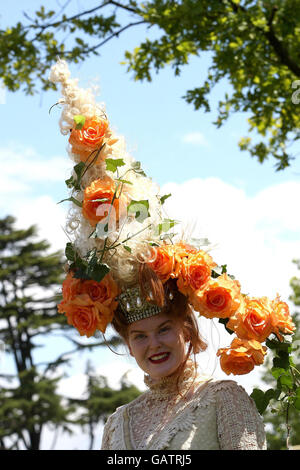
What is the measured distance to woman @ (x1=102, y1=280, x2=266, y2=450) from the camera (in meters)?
2.14

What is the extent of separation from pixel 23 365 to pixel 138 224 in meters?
21.7

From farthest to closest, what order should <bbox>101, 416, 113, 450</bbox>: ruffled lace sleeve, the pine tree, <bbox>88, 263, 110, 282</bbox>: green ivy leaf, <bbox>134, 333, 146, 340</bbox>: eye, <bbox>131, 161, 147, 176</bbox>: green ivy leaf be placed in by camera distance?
the pine tree < <bbox>101, 416, 113, 450</bbox>: ruffled lace sleeve < <bbox>131, 161, 147, 176</bbox>: green ivy leaf < <bbox>134, 333, 146, 340</bbox>: eye < <bbox>88, 263, 110, 282</bbox>: green ivy leaf

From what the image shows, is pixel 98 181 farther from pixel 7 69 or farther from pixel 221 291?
pixel 7 69

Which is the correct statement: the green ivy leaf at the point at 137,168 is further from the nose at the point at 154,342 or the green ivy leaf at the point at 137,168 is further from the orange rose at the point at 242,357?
the orange rose at the point at 242,357

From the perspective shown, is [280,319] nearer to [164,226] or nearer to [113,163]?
[164,226]

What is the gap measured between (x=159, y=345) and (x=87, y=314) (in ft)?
0.99

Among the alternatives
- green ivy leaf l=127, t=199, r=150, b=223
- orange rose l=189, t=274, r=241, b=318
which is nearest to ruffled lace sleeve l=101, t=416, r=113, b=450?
orange rose l=189, t=274, r=241, b=318

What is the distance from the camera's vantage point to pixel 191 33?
6383mm

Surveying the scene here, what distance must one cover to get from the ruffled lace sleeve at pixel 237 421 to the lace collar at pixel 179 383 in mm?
175

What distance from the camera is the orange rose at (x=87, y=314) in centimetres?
230

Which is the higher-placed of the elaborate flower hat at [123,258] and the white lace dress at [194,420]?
the elaborate flower hat at [123,258]

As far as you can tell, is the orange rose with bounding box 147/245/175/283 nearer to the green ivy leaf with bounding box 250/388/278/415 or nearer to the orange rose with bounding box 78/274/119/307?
the orange rose with bounding box 78/274/119/307

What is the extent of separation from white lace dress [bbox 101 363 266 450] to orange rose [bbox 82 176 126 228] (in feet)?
2.29

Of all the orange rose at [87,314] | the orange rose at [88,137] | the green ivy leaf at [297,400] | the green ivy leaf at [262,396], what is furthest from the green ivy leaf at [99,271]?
the green ivy leaf at [297,400]
